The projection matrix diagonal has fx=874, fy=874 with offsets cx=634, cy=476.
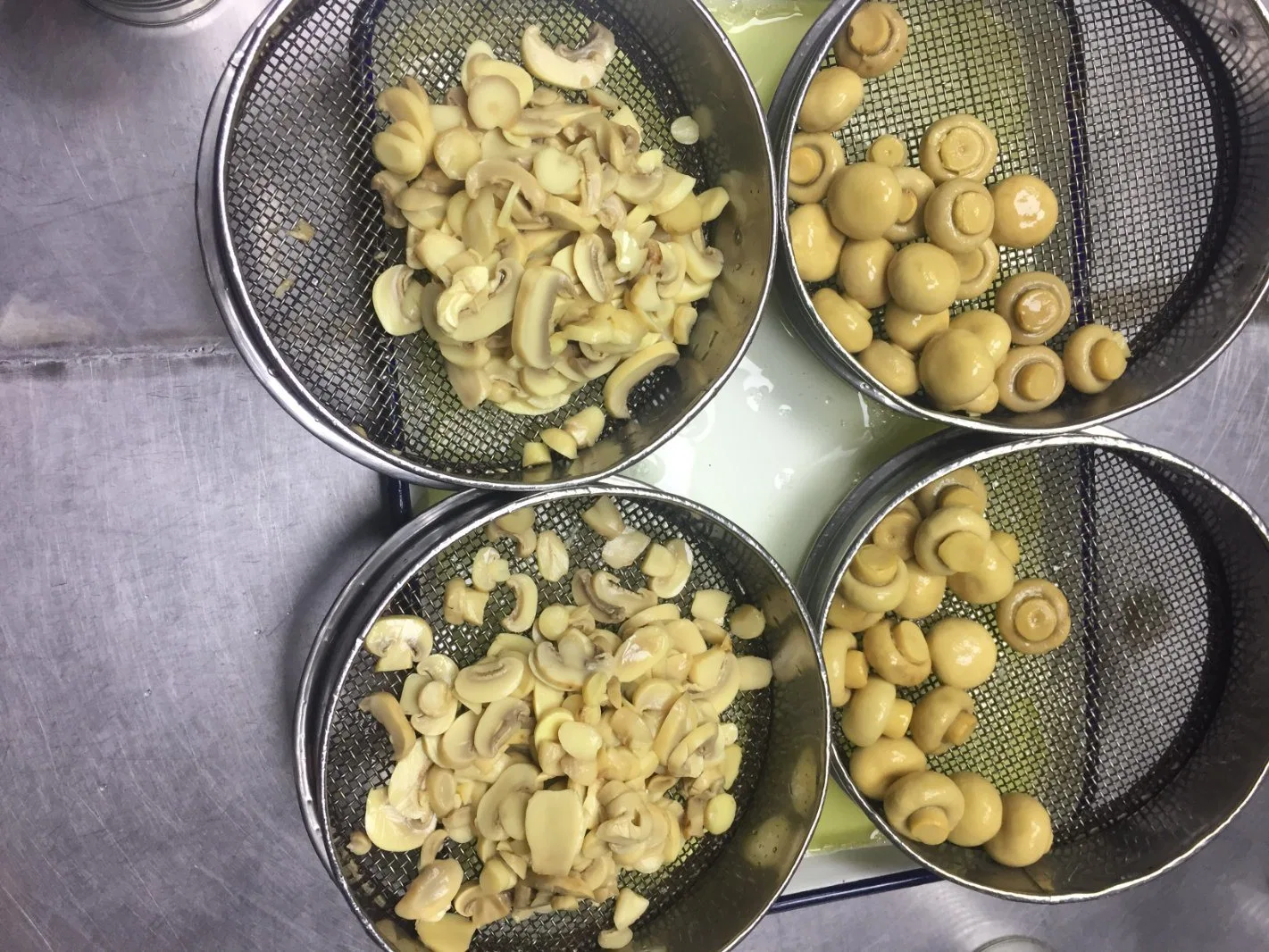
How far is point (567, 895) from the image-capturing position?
722 mm

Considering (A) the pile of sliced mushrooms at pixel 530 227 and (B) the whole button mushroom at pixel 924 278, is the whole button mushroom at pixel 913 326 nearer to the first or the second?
(B) the whole button mushroom at pixel 924 278

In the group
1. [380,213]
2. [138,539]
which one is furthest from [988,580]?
[138,539]

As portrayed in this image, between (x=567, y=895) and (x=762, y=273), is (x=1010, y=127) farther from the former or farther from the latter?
(x=567, y=895)

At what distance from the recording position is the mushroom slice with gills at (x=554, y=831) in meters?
0.69

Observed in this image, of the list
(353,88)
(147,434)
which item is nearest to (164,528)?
(147,434)

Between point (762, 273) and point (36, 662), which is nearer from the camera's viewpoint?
point (762, 273)

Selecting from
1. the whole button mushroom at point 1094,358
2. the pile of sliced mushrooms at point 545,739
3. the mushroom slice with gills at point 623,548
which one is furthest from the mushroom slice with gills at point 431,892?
the whole button mushroom at point 1094,358

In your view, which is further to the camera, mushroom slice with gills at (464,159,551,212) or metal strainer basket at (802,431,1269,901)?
metal strainer basket at (802,431,1269,901)

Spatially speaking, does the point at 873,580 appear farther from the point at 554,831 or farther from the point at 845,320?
the point at 554,831

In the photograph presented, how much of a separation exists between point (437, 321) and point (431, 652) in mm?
283

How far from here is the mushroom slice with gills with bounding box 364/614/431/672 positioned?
0.70 m

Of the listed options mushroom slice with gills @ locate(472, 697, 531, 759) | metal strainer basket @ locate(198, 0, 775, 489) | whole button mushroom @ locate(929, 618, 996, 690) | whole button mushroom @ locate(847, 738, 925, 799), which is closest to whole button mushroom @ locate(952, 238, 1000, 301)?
metal strainer basket @ locate(198, 0, 775, 489)

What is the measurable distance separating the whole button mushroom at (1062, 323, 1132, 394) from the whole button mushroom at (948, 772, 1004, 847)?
1.27ft

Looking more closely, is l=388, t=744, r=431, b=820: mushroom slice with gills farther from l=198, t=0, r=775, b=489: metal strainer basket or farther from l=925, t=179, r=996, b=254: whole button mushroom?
l=925, t=179, r=996, b=254: whole button mushroom
